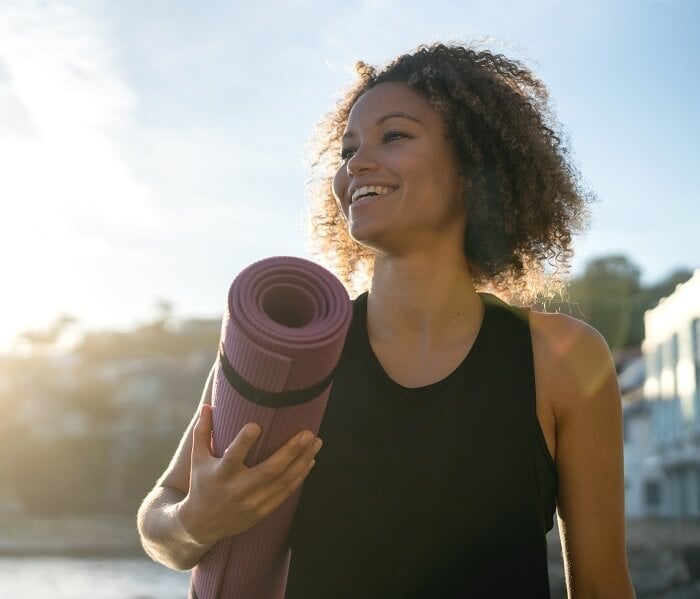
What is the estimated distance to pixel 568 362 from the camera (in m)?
2.50

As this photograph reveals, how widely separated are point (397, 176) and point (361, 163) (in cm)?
10

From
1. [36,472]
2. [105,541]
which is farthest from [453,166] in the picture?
[36,472]

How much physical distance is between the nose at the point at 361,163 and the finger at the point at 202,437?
0.83 meters

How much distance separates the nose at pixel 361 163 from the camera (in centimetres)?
261

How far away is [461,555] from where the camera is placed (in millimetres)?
2371

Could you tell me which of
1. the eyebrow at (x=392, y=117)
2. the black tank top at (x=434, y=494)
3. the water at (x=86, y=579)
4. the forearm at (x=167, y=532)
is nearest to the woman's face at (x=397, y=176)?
the eyebrow at (x=392, y=117)

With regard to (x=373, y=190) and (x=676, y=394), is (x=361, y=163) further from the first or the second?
(x=676, y=394)

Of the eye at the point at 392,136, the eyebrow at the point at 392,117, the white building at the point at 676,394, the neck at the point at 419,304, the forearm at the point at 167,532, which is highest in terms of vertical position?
the white building at the point at 676,394

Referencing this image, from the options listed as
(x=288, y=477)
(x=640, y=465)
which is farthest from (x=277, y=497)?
(x=640, y=465)

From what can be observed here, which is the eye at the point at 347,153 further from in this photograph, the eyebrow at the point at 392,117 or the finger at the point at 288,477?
the finger at the point at 288,477

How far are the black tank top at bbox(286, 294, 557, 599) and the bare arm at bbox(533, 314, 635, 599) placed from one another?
2.1 inches

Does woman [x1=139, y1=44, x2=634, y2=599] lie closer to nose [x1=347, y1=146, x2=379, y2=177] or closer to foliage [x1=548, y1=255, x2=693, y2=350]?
nose [x1=347, y1=146, x2=379, y2=177]

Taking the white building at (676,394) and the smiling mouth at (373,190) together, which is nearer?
the smiling mouth at (373,190)

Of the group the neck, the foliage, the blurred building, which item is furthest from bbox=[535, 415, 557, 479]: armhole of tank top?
the foliage
